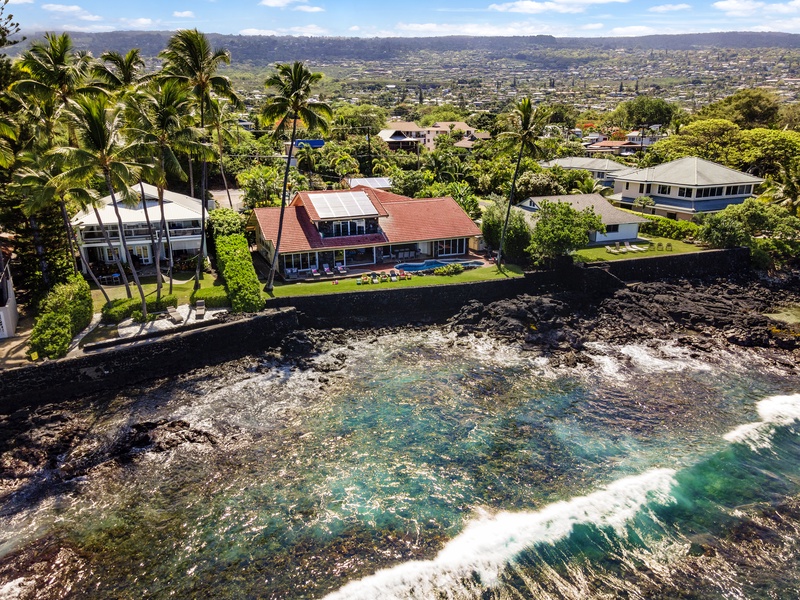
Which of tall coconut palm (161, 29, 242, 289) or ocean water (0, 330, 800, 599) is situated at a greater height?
tall coconut palm (161, 29, 242, 289)

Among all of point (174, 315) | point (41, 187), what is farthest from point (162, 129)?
point (174, 315)

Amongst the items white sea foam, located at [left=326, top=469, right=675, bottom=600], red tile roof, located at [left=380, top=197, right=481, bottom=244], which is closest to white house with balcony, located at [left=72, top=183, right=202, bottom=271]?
red tile roof, located at [left=380, top=197, right=481, bottom=244]

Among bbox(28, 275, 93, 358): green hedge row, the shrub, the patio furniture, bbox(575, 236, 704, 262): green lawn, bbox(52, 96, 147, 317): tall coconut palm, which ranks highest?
bbox(52, 96, 147, 317): tall coconut palm

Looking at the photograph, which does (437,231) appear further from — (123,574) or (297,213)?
(123,574)

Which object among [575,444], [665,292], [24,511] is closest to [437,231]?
[665,292]

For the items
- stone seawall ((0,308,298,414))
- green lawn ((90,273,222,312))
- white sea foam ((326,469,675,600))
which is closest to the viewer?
white sea foam ((326,469,675,600))

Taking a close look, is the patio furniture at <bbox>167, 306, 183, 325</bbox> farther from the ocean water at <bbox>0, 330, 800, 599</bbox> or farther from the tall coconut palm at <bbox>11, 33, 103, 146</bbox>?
the tall coconut palm at <bbox>11, 33, 103, 146</bbox>

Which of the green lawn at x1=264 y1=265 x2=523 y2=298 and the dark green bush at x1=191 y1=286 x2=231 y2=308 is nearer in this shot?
the dark green bush at x1=191 y1=286 x2=231 y2=308
